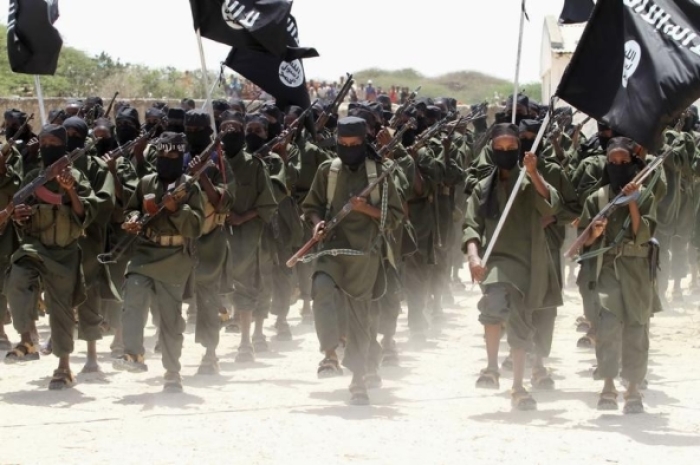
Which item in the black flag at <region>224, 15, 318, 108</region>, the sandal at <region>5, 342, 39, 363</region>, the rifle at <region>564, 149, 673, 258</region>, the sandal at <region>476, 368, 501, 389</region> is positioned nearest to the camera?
the rifle at <region>564, 149, 673, 258</region>

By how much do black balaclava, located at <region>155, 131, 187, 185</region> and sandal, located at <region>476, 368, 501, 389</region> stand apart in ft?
8.68

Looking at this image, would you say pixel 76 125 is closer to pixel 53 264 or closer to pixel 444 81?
pixel 53 264

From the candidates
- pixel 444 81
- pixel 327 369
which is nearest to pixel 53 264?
pixel 327 369

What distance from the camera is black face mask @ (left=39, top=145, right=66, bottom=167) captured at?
10016 mm

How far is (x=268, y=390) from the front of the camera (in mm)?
10383

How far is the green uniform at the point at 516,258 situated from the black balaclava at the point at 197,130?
249 cm

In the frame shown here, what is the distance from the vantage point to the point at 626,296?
366 inches

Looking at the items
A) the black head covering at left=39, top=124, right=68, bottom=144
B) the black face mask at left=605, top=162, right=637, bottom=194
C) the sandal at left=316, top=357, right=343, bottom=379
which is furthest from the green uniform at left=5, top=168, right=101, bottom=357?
the black face mask at left=605, top=162, right=637, bottom=194

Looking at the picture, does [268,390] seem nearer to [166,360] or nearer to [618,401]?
[166,360]

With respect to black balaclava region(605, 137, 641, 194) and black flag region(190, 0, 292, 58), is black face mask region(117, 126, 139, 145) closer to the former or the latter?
black flag region(190, 0, 292, 58)

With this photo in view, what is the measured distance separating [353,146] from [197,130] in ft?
5.95

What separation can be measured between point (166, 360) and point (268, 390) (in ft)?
2.69

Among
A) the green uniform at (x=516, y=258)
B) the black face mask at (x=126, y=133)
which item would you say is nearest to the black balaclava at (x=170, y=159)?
the green uniform at (x=516, y=258)

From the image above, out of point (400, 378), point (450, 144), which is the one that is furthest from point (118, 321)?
point (450, 144)
